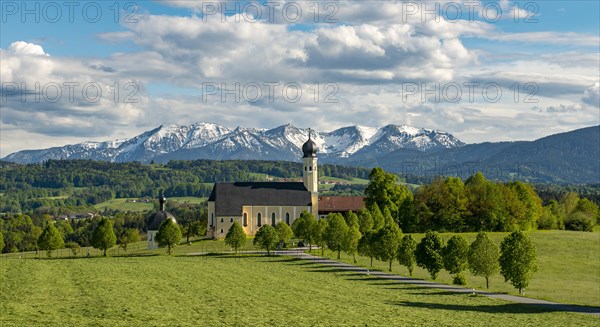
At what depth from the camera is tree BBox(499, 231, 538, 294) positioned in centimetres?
6712

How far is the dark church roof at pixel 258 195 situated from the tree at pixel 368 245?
49410 millimetres

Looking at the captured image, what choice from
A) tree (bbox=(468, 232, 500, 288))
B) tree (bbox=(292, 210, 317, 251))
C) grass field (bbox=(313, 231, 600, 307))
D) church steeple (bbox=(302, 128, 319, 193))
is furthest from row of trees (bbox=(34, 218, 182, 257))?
tree (bbox=(468, 232, 500, 288))

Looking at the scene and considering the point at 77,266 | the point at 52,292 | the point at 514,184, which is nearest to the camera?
the point at 52,292

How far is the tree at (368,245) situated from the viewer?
274ft

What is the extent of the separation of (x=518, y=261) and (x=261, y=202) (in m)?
75.1

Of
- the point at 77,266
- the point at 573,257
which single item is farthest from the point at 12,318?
the point at 573,257

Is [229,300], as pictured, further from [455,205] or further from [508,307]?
[455,205]

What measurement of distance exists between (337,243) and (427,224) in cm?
3520

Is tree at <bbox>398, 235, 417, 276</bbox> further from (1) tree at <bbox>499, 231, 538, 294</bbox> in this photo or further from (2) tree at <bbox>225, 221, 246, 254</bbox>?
(2) tree at <bbox>225, 221, 246, 254</bbox>

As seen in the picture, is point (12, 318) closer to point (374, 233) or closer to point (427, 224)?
point (374, 233)

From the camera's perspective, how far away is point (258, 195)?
5438 inches

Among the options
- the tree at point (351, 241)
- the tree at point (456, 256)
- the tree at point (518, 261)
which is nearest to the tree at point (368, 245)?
the tree at point (351, 241)

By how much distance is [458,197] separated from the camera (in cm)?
12575

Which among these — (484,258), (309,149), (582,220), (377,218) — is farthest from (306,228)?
(582,220)
